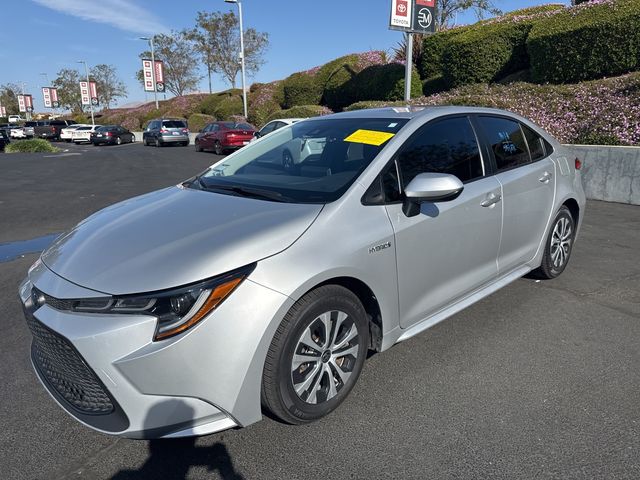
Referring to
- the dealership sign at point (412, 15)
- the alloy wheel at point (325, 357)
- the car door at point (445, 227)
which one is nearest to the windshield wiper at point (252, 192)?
the car door at point (445, 227)

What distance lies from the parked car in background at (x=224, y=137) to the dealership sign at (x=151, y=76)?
85.8 feet

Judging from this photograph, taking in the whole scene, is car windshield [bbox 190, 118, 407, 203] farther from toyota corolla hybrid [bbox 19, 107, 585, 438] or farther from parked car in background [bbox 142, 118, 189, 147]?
parked car in background [bbox 142, 118, 189, 147]

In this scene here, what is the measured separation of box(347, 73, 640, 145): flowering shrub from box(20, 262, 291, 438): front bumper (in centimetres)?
920

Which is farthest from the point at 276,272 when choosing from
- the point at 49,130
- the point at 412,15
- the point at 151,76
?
the point at 49,130

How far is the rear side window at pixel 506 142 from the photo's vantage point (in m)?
3.71

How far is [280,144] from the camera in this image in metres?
3.70

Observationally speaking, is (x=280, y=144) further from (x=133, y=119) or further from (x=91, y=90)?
(x=91, y=90)

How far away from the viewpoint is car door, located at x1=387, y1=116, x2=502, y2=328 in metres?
2.87

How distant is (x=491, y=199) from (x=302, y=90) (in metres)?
25.4

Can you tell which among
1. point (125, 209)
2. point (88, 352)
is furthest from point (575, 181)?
point (88, 352)

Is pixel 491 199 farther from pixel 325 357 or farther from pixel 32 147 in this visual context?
pixel 32 147

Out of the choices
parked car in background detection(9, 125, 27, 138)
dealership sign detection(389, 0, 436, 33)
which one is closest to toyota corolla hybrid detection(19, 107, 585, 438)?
dealership sign detection(389, 0, 436, 33)

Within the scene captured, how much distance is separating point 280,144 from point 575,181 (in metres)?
2.87

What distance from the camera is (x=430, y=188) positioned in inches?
107
